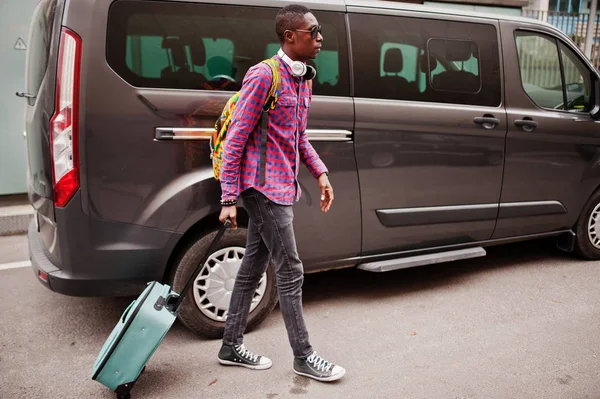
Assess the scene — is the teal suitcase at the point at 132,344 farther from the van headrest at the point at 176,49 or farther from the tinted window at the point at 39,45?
the tinted window at the point at 39,45

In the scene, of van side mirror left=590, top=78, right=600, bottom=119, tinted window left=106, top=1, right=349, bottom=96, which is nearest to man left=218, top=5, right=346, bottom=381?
tinted window left=106, top=1, right=349, bottom=96

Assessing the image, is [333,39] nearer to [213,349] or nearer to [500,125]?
[500,125]

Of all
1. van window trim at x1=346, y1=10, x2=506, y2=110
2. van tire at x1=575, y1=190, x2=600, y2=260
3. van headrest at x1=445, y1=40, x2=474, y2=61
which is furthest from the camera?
van tire at x1=575, y1=190, x2=600, y2=260

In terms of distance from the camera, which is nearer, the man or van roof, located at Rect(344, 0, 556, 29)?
the man

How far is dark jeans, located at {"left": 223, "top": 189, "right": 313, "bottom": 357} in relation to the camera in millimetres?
2705

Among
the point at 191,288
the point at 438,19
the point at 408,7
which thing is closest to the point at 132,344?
the point at 191,288

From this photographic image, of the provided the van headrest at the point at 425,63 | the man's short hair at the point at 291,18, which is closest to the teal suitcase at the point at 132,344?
the man's short hair at the point at 291,18

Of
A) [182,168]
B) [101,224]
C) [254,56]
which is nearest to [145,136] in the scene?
[182,168]

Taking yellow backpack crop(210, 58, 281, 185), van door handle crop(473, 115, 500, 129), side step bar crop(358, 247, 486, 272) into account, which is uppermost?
yellow backpack crop(210, 58, 281, 185)

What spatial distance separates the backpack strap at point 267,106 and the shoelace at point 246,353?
0.91m

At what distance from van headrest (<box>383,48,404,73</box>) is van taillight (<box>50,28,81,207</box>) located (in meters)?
1.80

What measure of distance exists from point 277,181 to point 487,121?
1.98 meters

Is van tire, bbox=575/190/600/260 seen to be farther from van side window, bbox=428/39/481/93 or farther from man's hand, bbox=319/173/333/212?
man's hand, bbox=319/173/333/212

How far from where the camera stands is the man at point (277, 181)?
8.45ft
